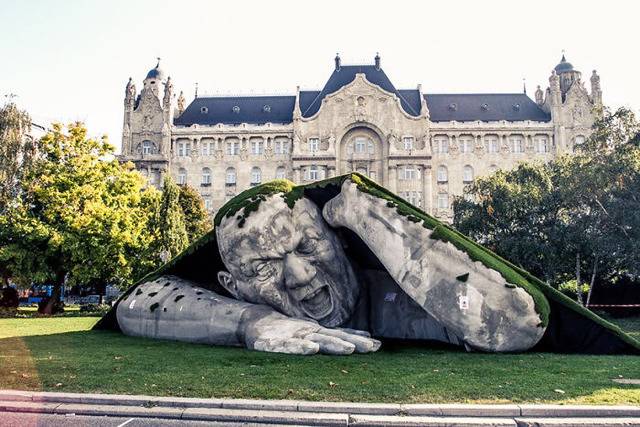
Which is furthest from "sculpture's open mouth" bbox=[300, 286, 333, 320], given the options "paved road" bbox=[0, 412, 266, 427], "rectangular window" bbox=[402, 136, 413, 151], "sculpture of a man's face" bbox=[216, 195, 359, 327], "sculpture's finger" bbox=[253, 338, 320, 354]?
"rectangular window" bbox=[402, 136, 413, 151]

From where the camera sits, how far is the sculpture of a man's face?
15.5 metres

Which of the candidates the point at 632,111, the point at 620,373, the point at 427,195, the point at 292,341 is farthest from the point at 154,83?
the point at 620,373

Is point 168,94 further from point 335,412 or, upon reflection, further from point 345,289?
point 335,412

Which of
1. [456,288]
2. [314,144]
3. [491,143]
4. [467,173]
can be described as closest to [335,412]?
[456,288]

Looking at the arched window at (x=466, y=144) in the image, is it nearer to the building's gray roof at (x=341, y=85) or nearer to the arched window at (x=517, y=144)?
the building's gray roof at (x=341, y=85)

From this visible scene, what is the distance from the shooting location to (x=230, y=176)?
229 ft

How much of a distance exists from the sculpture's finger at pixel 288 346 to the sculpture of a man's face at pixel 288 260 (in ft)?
5.95

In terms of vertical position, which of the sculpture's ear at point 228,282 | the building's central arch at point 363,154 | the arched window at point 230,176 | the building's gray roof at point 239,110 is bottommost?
the sculpture's ear at point 228,282

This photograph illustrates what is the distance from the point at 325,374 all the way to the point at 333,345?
2738 millimetres

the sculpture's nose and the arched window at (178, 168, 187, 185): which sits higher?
the arched window at (178, 168, 187, 185)

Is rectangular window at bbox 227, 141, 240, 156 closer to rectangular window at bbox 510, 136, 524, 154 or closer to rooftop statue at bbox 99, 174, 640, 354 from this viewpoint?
rectangular window at bbox 510, 136, 524, 154

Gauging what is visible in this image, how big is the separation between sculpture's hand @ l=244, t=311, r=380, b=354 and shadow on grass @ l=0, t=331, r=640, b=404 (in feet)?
1.39

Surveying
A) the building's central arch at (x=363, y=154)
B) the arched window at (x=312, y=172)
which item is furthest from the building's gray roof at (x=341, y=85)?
the arched window at (x=312, y=172)

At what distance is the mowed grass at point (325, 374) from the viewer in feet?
29.5
